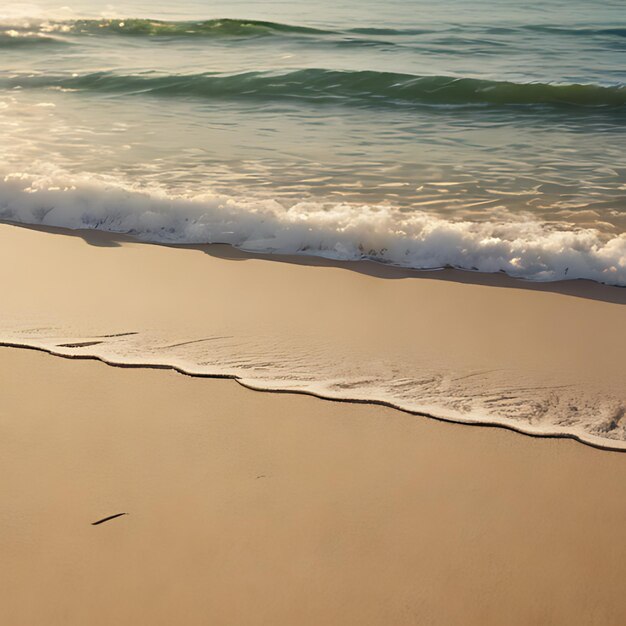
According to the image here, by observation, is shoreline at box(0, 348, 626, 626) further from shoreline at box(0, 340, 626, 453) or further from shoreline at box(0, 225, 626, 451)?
shoreline at box(0, 225, 626, 451)

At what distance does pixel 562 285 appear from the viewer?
4.07 meters

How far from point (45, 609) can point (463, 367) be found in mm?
1728

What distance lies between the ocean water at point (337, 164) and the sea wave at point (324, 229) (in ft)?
0.04

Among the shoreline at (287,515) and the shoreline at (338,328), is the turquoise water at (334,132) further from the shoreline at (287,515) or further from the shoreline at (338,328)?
the shoreline at (287,515)

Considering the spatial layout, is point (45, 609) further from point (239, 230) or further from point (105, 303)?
point (239, 230)

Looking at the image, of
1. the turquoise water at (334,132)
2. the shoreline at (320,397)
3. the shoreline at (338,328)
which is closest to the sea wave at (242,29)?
the turquoise water at (334,132)

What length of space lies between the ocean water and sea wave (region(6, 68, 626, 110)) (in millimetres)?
38

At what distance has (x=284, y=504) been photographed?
234cm

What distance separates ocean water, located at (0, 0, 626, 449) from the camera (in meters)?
3.17

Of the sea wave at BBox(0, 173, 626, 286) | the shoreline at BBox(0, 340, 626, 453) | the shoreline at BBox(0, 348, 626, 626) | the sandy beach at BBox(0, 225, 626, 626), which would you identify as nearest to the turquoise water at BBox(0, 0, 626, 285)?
the sea wave at BBox(0, 173, 626, 286)

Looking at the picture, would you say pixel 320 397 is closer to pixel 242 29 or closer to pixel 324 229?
pixel 324 229

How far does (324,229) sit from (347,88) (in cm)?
542

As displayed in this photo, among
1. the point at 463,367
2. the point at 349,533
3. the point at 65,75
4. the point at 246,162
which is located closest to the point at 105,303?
the point at 463,367

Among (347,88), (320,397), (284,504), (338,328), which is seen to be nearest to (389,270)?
(338,328)
